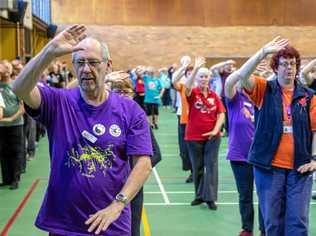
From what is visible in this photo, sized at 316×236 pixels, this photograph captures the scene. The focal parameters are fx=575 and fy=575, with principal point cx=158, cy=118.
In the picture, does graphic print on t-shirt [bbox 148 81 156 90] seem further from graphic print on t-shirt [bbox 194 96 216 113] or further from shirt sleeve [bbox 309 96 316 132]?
shirt sleeve [bbox 309 96 316 132]

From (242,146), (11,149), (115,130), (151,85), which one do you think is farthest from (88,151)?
(151,85)

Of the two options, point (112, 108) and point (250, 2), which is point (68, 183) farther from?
point (250, 2)

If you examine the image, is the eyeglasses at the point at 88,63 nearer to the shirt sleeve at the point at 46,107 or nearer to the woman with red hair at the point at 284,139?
the shirt sleeve at the point at 46,107

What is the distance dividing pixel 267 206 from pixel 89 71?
2.28m

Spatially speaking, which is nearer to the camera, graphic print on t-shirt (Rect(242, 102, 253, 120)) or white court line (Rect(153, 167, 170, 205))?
graphic print on t-shirt (Rect(242, 102, 253, 120))

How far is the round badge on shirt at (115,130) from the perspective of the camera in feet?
9.21

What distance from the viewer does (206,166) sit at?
725 cm

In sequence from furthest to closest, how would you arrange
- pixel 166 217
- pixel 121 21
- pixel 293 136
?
pixel 121 21 < pixel 166 217 < pixel 293 136

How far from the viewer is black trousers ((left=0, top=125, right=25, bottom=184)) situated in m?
8.62

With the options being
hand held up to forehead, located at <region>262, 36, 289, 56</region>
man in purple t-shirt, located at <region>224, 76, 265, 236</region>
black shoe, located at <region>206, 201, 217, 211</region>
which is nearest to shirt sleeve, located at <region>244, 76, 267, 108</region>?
hand held up to forehead, located at <region>262, 36, 289, 56</region>

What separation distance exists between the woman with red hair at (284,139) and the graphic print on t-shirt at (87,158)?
186cm

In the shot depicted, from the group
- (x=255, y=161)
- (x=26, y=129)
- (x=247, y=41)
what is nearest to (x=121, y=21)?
(x=247, y=41)

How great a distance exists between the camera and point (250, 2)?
2889 centimetres

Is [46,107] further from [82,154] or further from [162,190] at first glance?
[162,190]
